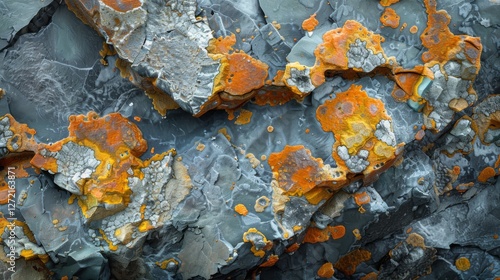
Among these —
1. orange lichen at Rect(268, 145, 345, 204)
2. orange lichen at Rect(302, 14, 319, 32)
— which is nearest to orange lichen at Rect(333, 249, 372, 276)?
orange lichen at Rect(268, 145, 345, 204)

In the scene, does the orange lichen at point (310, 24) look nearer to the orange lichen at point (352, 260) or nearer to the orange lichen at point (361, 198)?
the orange lichen at point (361, 198)

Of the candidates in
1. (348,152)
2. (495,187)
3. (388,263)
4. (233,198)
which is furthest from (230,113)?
(495,187)

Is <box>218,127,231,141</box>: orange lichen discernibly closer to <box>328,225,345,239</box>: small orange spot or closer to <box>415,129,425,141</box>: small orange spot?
<box>328,225,345,239</box>: small orange spot

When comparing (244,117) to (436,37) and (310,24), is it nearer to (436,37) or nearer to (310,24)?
(310,24)

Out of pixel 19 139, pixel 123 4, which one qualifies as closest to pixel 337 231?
pixel 123 4

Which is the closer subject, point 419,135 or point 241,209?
point 241,209

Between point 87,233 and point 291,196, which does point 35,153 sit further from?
point 291,196
